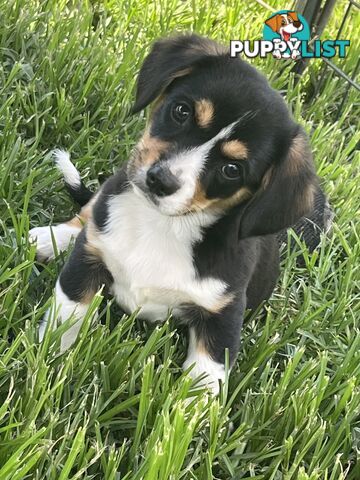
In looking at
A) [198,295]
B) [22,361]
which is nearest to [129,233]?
[198,295]

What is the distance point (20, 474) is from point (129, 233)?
101 cm

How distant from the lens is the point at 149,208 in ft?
8.36

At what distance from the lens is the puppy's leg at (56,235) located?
3059mm

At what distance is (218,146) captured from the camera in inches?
90.0

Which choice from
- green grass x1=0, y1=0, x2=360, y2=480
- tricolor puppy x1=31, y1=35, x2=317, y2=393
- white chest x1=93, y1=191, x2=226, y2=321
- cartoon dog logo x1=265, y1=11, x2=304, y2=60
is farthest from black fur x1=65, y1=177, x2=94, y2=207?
cartoon dog logo x1=265, y1=11, x2=304, y2=60

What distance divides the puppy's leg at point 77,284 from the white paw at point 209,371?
0.46m

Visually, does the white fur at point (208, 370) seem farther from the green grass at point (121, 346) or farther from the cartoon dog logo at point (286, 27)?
the cartoon dog logo at point (286, 27)

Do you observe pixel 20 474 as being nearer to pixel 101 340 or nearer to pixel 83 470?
pixel 83 470

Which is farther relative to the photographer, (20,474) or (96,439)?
(96,439)

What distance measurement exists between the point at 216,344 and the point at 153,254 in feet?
1.33

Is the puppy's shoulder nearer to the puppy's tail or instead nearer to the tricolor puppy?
the tricolor puppy

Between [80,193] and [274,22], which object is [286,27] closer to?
[274,22]

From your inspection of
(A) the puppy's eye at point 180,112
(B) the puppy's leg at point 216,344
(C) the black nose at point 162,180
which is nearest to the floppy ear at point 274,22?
(A) the puppy's eye at point 180,112

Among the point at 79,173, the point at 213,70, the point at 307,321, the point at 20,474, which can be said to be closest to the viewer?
the point at 20,474
